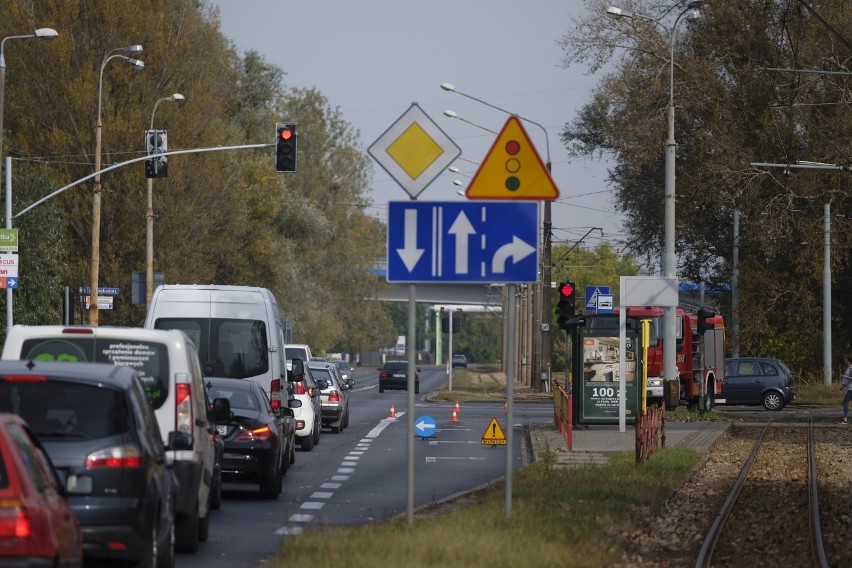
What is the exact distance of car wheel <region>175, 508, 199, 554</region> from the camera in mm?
13938

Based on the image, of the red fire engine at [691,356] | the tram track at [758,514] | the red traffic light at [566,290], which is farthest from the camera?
the red fire engine at [691,356]

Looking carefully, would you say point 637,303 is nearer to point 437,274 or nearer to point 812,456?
point 812,456

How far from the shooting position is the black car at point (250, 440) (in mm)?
19609

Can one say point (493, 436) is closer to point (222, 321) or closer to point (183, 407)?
point (222, 321)

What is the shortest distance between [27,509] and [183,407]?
5408 mm

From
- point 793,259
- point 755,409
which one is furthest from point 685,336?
point 793,259

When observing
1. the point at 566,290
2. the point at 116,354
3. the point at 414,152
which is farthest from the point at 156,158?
the point at 414,152

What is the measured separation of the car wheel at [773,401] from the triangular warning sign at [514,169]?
39.1 m

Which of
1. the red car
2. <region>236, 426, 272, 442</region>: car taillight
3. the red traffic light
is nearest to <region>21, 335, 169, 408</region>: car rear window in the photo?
the red car

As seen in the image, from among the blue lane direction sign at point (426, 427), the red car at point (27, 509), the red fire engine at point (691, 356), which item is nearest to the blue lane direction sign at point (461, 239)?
the red car at point (27, 509)

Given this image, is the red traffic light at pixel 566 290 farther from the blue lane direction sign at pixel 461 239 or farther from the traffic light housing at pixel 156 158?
the blue lane direction sign at pixel 461 239

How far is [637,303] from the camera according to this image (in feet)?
99.2

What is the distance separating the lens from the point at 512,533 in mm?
13375

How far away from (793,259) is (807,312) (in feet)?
6.90
